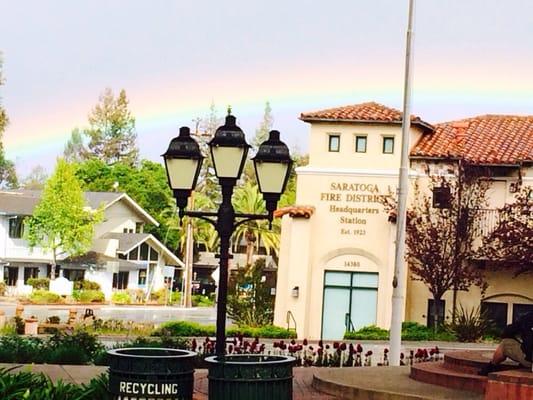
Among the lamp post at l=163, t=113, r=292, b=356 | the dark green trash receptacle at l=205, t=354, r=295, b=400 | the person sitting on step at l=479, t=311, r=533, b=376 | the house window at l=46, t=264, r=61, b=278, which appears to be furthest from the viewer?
the house window at l=46, t=264, r=61, b=278

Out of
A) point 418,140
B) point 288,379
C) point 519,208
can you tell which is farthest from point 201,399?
point 418,140

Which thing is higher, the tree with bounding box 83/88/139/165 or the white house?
the tree with bounding box 83/88/139/165

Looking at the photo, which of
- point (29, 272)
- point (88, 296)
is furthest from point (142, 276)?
point (88, 296)

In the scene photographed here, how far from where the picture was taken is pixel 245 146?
15.2 m

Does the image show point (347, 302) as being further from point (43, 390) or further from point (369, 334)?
point (43, 390)

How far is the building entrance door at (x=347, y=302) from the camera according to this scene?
44.2 meters

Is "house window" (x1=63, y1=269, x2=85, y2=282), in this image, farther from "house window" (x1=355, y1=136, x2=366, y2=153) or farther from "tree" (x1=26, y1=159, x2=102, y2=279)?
"house window" (x1=355, y1=136, x2=366, y2=153)

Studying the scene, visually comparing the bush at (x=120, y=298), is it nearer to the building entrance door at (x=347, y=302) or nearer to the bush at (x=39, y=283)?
the bush at (x=39, y=283)

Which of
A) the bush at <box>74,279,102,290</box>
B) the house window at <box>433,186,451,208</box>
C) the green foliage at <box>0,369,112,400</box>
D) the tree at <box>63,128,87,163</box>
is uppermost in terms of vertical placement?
the tree at <box>63,128,87,163</box>

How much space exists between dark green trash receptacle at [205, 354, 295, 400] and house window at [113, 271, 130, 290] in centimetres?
7498

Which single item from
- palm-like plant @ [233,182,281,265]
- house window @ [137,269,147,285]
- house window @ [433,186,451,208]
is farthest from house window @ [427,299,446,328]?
house window @ [137,269,147,285]

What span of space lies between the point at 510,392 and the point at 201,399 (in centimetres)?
435

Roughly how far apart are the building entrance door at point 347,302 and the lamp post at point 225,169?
29.1m

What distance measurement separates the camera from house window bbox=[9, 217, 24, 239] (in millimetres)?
83062
